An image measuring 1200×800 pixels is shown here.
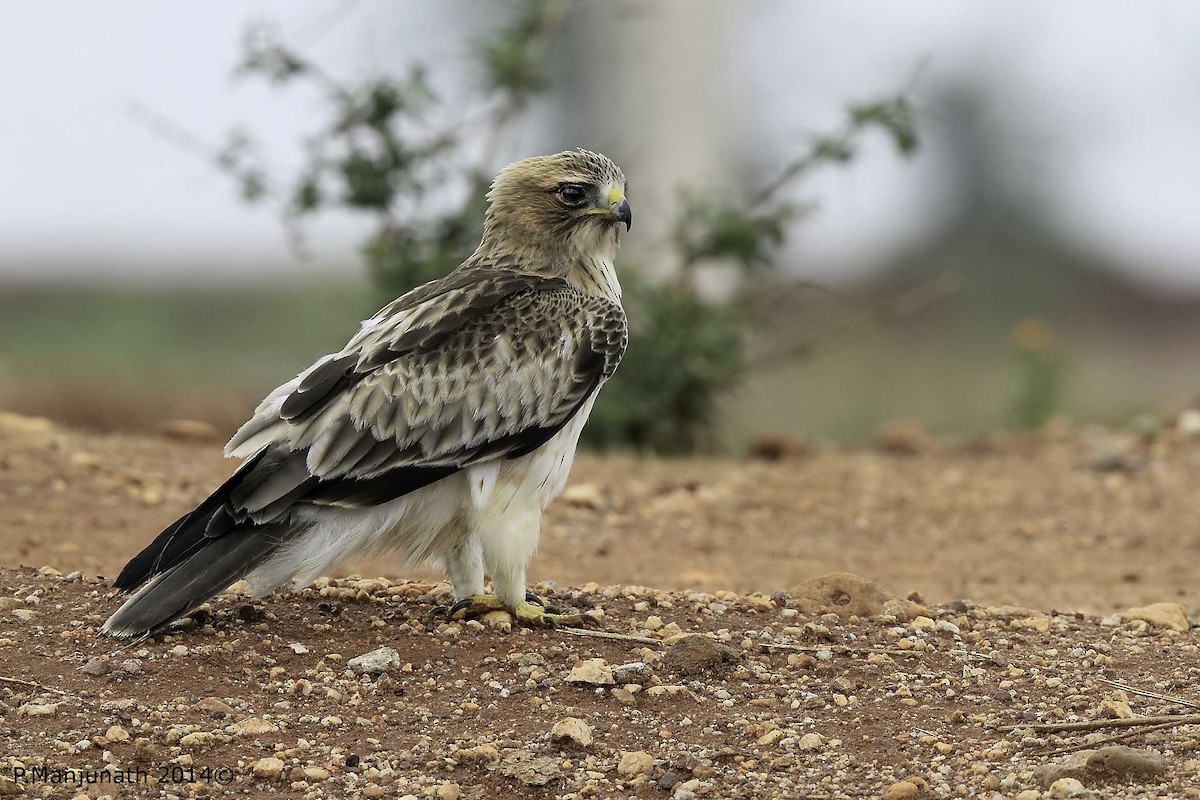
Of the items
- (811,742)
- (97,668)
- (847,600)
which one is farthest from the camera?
(847,600)

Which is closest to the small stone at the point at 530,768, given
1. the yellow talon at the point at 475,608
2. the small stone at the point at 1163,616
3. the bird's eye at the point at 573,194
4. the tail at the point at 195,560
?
the yellow talon at the point at 475,608

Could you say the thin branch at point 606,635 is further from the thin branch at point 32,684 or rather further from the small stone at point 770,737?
the thin branch at point 32,684

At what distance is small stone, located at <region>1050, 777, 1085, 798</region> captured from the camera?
454 centimetres

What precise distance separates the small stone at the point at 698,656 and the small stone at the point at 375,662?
100 centimetres

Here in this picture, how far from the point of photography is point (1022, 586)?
8.24 m

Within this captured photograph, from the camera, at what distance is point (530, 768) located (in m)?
4.86

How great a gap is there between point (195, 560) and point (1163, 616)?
13.1 ft

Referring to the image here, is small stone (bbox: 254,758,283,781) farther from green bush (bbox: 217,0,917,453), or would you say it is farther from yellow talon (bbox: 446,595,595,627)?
green bush (bbox: 217,0,917,453)

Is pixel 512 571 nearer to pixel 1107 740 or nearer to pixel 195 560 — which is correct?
pixel 195 560

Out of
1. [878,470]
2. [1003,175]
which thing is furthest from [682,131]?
[1003,175]

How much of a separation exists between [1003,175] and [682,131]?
1914 cm

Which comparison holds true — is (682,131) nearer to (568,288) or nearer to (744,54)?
(744,54)

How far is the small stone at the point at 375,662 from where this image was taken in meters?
5.63

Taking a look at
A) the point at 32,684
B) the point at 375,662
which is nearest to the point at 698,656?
the point at 375,662
